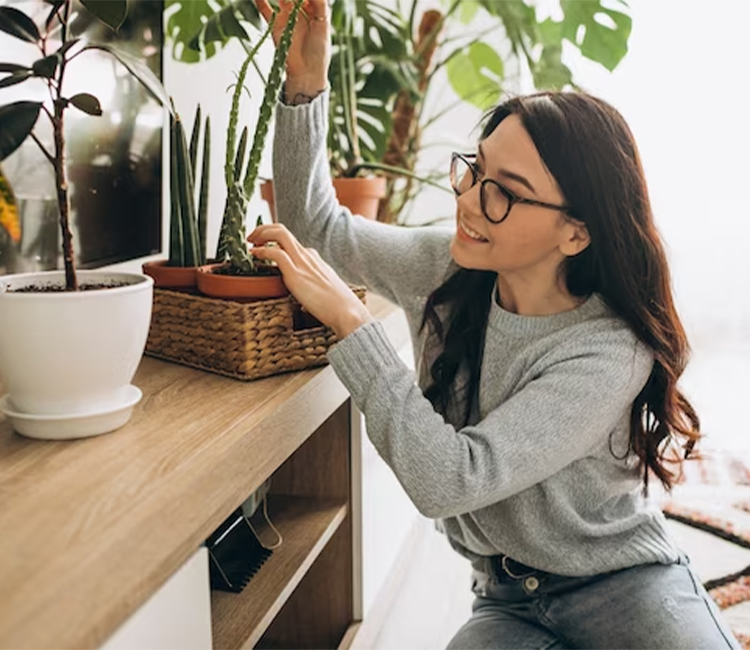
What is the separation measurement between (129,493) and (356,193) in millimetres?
1226

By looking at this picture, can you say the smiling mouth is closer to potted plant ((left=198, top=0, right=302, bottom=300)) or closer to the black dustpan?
potted plant ((left=198, top=0, right=302, bottom=300))

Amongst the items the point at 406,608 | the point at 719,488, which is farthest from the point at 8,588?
the point at 719,488

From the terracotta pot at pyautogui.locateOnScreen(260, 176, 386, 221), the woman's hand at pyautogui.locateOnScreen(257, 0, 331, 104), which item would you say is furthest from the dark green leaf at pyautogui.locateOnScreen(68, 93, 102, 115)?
the terracotta pot at pyautogui.locateOnScreen(260, 176, 386, 221)

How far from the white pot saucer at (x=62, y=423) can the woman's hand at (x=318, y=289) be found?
0.98 feet

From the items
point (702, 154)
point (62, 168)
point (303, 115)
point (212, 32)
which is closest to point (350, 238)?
point (303, 115)

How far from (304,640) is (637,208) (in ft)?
3.42

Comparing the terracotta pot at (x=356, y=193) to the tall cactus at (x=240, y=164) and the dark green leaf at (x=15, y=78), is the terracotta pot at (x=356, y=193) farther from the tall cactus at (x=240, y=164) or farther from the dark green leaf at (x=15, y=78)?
the dark green leaf at (x=15, y=78)

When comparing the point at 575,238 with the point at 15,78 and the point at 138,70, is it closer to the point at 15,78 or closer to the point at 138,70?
the point at 138,70

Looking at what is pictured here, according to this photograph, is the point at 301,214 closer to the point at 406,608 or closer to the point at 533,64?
the point at 533,64

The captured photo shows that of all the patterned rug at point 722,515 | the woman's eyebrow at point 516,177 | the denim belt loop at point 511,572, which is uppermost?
the woman's eyebrow at point 516,177

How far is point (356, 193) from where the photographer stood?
1955mm

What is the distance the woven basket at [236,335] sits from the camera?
1.17m

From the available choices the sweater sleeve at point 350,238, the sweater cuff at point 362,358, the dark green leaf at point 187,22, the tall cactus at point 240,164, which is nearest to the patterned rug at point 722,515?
the sweater sleeve at point 350,238

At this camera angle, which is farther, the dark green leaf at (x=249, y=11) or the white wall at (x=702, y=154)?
the white wall at (x=702, y=154)
